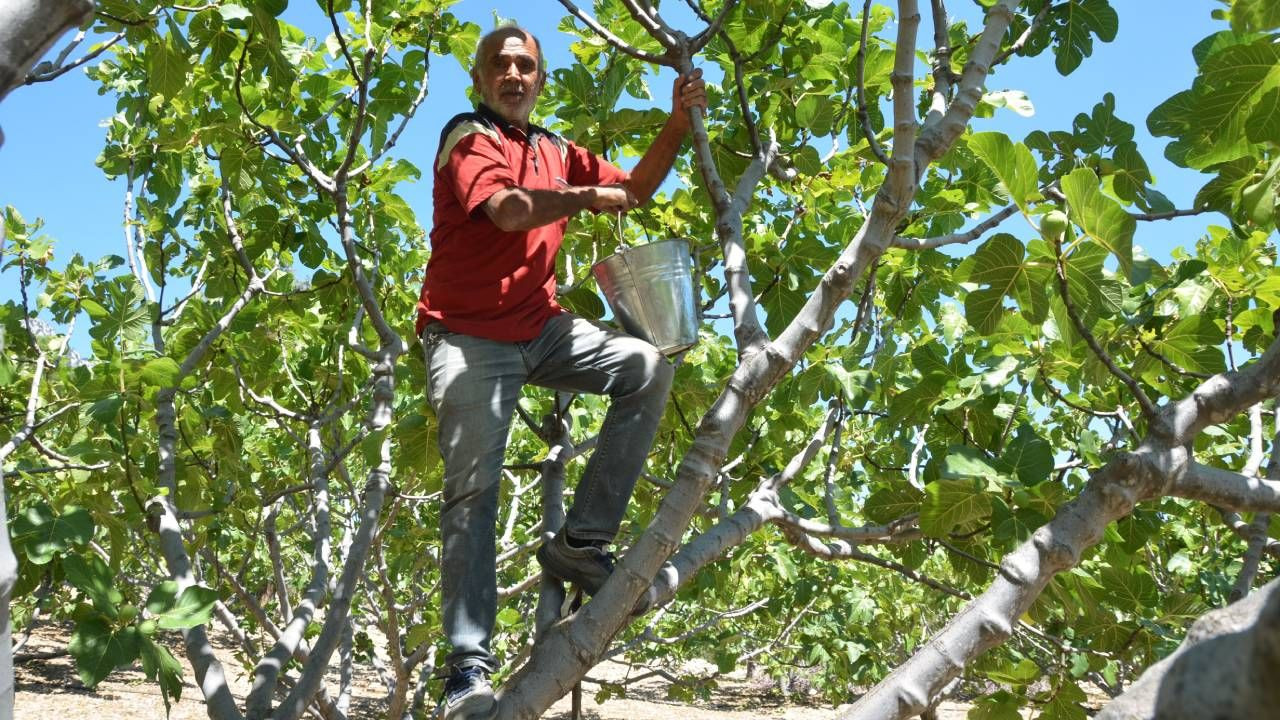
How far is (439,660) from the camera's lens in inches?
210

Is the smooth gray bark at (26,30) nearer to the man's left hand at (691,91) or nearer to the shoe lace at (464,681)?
the shoe lace at (464,681)

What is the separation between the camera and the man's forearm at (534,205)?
2.18m

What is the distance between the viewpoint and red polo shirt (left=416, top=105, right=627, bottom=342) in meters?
2.35

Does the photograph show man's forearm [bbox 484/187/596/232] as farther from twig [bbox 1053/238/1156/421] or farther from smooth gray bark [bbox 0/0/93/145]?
smooth gray bark [bbox 0/0/93/145]

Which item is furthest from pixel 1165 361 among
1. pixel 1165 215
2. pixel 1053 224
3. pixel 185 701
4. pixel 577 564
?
pixel 185 701

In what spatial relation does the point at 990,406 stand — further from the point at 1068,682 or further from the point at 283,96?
the point at 283,96

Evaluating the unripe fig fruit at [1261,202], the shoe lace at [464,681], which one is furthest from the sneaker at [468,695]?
the unripe fig fruit at [1261,202]

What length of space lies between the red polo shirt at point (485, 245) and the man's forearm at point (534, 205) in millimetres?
75

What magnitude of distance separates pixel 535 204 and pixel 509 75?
0.63 metres

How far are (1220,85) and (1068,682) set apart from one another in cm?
134

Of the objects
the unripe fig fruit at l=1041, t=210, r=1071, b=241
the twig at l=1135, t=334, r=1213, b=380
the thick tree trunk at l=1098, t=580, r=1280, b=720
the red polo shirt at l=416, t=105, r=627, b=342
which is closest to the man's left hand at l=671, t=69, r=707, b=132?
the red polo shirt at l=416, t=105, r=627, b=342

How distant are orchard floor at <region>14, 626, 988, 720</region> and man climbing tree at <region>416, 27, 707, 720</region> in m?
5.36

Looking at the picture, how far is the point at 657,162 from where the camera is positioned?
270 centimetres

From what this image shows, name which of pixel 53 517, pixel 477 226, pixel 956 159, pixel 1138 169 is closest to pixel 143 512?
pixel 53 517
